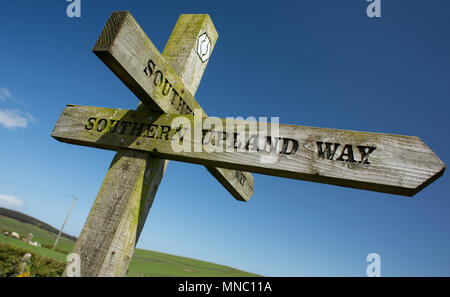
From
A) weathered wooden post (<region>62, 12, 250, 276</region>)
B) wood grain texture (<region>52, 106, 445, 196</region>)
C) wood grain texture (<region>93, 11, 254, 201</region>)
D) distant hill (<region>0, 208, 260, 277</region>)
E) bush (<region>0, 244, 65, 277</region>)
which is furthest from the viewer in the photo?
distant hill (<region>0, 208, 260, 277</region>)

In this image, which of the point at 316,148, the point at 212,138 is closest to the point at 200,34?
the point at 212,138

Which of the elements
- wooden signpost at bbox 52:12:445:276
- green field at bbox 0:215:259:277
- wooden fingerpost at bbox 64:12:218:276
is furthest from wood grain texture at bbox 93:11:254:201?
green field at bbox 0:215:259:277

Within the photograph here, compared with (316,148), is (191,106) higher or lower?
higher

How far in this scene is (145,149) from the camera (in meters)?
1.63

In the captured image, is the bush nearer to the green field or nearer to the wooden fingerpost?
the green field

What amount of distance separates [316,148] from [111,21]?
3.92 feet

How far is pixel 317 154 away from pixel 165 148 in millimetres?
862

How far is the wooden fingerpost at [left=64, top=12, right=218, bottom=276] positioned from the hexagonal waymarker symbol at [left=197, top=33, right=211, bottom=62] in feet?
2.46

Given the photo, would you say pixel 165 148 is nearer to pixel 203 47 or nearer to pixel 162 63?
pixel 162 63

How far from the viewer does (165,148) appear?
5.18ft

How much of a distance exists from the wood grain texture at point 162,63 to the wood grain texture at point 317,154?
0.20 meters

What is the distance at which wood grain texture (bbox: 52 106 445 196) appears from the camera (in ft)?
3.80
